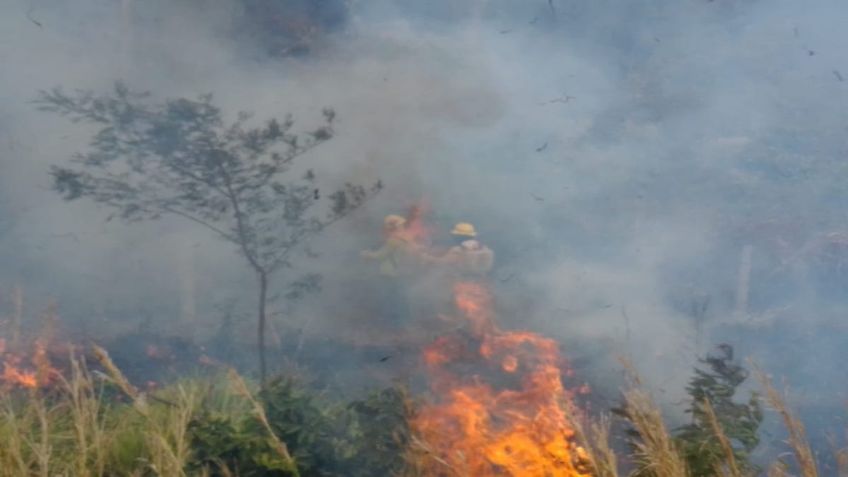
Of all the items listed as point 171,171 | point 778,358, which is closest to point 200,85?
point 171,171

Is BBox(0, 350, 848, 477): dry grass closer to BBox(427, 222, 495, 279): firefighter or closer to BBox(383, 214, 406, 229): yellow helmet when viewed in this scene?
BBox(427, 222, 495, 279): firefighter

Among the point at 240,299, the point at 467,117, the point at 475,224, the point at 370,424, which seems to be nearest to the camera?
the point at 370,424

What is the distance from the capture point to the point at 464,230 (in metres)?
4.27

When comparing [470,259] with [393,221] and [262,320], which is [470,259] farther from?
A: [262,320]

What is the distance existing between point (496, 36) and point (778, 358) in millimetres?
2443

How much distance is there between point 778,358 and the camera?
4.05 metres

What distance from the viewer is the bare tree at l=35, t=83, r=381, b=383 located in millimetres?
4074

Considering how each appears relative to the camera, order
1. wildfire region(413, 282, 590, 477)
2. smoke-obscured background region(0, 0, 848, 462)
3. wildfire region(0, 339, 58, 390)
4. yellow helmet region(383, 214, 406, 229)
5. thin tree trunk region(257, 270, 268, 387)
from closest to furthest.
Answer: wildfire region(413, 282, 590, 477), wildfire region(0, 339, 58, 390), thin tree trunk region(257, 270, 268, 387), smoke-obscured background region(0, 0, 848, 462), yellow helmet region(383, 214, 406, 229)

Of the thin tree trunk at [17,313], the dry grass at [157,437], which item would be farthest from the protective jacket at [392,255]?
the thin tree trunk at [17,313]

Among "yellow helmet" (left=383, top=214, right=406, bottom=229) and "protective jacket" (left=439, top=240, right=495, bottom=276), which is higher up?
"yellow helmet" (left=383, top=214, right=406, bottom=229)

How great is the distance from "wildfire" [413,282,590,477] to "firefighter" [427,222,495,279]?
0.17 m

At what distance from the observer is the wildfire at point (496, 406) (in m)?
3.00

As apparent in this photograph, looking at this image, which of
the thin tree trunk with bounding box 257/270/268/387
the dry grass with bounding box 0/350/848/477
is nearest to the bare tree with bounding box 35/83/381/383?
the thin tree trunk with bounding box 257/270/268/387

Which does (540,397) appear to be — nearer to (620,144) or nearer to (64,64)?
(620,144)
